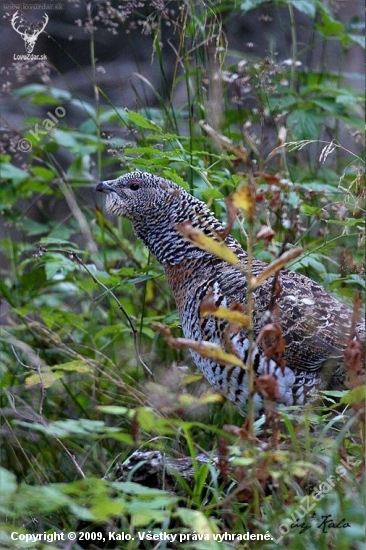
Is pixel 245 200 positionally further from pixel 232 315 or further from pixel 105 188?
pixel 105 188

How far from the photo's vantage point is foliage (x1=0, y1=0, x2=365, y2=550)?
2.67 metres

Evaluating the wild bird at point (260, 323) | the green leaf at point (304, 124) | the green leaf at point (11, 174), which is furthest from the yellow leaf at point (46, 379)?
the green leaf at point (304, 124)

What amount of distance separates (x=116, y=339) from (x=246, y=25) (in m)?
4.19

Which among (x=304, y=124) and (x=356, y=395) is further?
(x=304, y=124)

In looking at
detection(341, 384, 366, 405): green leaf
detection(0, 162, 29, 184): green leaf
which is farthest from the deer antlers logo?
detection(341, 384, 366, 405): green leaf

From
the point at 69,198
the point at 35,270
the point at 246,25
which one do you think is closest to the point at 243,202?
the point at 69,198

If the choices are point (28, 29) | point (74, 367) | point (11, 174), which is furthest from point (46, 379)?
point (28, 29)

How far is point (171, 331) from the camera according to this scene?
16.2 ft

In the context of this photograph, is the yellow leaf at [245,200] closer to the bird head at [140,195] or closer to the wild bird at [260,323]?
the wild bird at [260,323]

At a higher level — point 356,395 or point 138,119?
point 138,119

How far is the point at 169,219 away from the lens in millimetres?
4695

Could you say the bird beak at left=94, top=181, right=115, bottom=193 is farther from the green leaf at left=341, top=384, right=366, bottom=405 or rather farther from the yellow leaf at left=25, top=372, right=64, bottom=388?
the green leaf at left=341, top=384, right=366, bottom=405

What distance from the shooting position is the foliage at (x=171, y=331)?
2.67 meters

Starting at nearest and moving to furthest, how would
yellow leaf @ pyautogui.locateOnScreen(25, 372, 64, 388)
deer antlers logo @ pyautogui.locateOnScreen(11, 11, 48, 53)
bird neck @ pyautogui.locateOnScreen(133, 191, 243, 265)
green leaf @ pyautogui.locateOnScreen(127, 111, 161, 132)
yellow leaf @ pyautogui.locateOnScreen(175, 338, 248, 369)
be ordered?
1. yellow leaf @ pyautogui.locateOnScreen(175, 338, 248, 369)
2. green leaf @ pyautogui.locateOnScreen(127, 111, 161, 132)
3. yellow leaf @ pyautogui.locateOnScreen(25, 372, 64, 388)
4. bird neck @ pyautogui.locateOnScreen(133, 191, 243, 265)
5. deer antlers logo @ pyautogui.locateOnScreen(11, 11, 48, 53)
